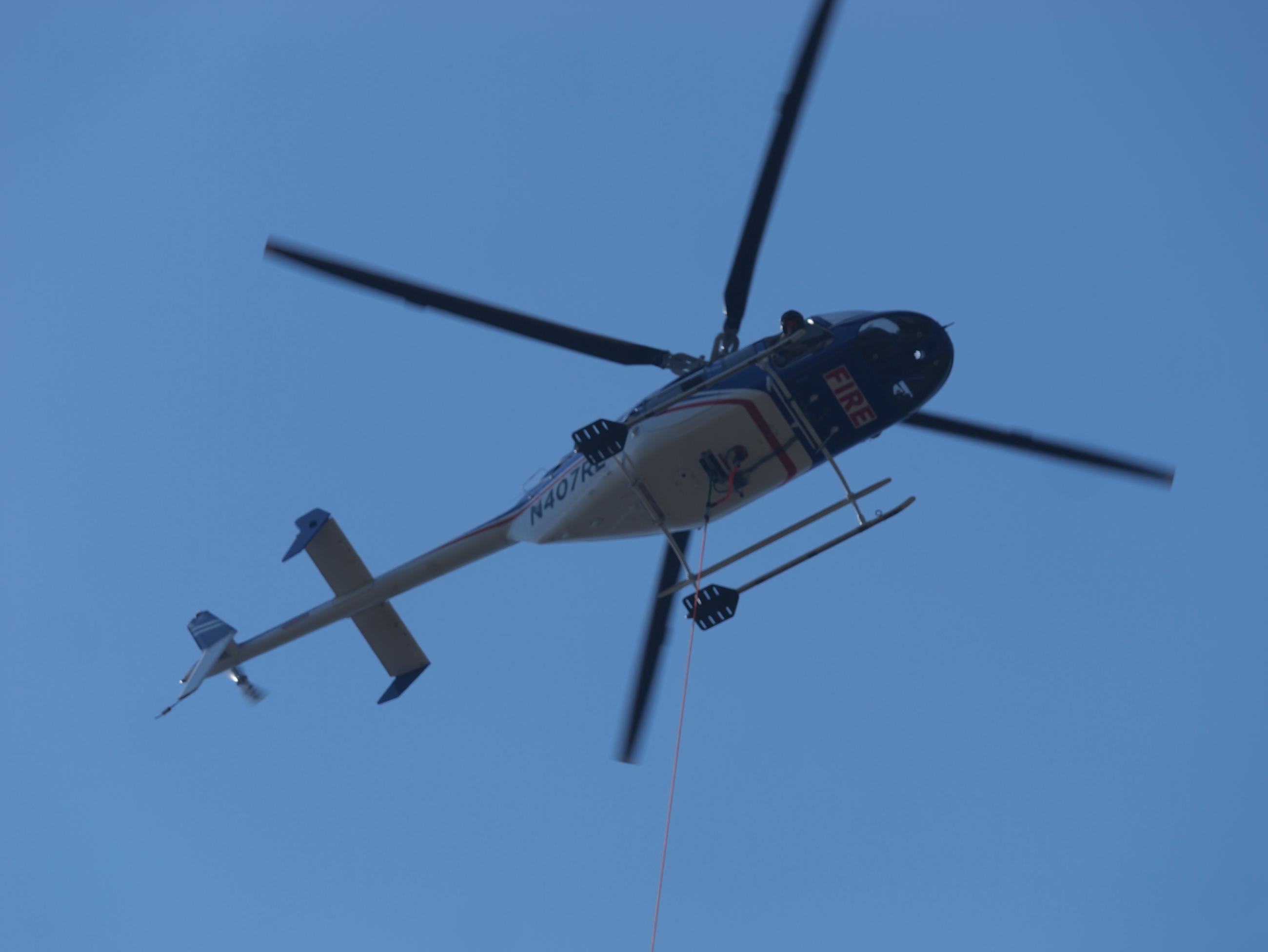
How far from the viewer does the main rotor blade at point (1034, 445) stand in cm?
1645

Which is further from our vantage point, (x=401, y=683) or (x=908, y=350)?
(x=401, y=683)

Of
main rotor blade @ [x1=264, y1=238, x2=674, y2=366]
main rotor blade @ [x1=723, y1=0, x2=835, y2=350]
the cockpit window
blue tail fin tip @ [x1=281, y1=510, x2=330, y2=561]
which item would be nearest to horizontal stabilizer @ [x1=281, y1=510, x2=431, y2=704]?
blue tail fin tip @ [x1=281, y1=510, x2=330, y2=561]

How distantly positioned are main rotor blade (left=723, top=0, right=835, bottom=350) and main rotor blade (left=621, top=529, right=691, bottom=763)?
306 centimetres

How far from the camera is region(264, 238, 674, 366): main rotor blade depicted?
15.2m

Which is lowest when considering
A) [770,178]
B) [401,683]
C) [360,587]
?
[401,683]

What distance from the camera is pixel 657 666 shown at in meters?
17.8

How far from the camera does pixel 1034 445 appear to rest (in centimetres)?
1645

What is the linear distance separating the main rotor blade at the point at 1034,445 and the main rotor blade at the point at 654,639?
10.8 ft

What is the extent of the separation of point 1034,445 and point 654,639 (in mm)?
5286

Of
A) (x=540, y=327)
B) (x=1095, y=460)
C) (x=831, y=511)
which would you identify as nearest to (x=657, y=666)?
(x=831, y=511)

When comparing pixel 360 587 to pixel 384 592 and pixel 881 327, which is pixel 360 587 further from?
pixel 881 327

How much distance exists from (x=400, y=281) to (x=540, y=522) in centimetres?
383

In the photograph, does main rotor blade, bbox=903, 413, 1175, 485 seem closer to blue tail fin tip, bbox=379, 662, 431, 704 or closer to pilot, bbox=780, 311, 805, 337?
pilot, bbox=780, 311, 805, 337

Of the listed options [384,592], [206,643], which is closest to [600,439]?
[384,592]
